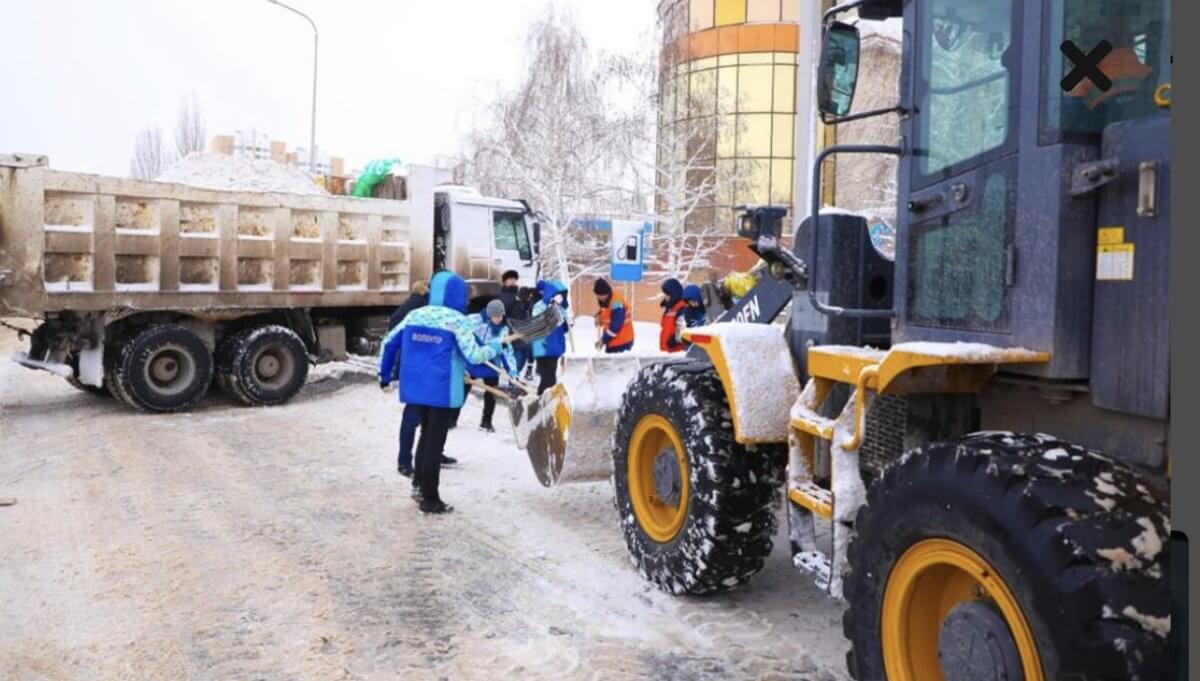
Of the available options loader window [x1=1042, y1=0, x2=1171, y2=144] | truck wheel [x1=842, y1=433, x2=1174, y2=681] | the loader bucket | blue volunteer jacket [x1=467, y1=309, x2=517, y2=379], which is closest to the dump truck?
blue volunteer jacket [x1=467, y1=309, x2=517, y2=379]

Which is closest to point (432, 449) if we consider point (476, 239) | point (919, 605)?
point (919, 605)

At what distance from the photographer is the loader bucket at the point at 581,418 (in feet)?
20.5

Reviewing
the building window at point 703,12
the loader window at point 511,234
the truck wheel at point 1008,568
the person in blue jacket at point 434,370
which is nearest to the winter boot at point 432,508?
the person in blue jacket at point 434,370

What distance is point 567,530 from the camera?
629 cm

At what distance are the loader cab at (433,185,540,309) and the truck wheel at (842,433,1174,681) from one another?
1076cm

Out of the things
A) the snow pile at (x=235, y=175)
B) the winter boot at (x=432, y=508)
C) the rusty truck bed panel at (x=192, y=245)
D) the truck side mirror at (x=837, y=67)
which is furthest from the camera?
the snow pile at (x=235, y=175)

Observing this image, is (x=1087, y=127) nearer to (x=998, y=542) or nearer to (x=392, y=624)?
(x=998, y=542)

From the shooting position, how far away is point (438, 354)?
22.1 feet

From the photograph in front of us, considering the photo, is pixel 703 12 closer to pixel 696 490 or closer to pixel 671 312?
pixel 671 312

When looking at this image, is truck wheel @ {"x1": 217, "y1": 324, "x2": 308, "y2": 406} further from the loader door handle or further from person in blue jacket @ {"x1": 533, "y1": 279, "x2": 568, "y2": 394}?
the loader door handle

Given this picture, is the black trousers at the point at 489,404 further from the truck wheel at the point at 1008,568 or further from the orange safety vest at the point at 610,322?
the truck wheel at the point at 1008,568

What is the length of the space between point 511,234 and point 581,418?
828 centimetres

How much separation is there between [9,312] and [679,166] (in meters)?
16.6

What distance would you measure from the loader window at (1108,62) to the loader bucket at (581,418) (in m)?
3.56
